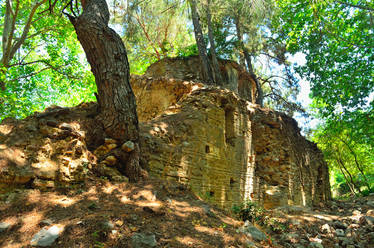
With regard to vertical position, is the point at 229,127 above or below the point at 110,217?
above

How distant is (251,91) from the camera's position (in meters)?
14.9

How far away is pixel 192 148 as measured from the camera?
661 cm

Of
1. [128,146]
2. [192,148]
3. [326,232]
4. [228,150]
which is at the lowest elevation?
[326,232]

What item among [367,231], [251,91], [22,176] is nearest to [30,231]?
[22,176]

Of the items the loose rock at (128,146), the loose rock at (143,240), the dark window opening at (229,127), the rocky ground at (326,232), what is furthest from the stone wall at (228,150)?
the loose rock at (143,240)

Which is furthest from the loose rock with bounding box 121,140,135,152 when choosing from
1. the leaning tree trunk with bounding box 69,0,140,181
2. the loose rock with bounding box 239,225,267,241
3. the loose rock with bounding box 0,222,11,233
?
the loose rock with bounding box 239,225,267,241

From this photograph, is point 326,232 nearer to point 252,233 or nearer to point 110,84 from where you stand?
point 252,233

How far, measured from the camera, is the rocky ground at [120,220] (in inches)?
103

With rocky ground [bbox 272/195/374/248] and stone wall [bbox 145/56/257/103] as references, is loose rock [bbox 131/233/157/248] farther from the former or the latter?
stone wall [bbox 145/56/257/103]

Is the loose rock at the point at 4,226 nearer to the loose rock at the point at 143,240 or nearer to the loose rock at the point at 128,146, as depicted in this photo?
the loose rock at the point at 143,240

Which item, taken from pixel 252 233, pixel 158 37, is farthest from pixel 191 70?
pixel 252 233

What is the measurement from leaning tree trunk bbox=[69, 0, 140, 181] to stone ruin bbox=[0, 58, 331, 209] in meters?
0.30

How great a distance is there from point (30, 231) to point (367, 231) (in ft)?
22.9

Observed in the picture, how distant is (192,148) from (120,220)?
3.79 meters
